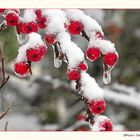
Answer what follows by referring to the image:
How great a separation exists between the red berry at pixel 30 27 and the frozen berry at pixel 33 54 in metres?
0.06

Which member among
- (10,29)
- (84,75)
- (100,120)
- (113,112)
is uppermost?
(10,29)

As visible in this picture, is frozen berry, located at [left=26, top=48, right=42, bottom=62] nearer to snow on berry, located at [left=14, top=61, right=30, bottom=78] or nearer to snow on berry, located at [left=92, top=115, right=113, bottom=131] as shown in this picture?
snow on berry, located at [left=14, top=61, right=30, bottom=78]

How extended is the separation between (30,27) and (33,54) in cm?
7

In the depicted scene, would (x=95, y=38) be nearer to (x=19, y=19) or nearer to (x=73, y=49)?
(x=73, y=49)

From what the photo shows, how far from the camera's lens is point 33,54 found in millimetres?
1231

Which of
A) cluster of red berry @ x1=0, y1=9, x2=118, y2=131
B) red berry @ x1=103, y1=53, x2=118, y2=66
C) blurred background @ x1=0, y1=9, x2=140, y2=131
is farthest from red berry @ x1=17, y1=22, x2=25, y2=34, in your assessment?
blurred background @ x1=0, y1=9, x2=140, y2=131

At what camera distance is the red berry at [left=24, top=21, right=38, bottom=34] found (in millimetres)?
1259

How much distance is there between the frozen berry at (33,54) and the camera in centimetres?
123

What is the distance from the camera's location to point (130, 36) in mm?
2803

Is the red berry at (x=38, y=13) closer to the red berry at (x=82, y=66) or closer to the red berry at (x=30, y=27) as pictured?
the red berry at (x=30, y=27)

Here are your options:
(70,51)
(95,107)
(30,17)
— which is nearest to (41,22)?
(30,17)
